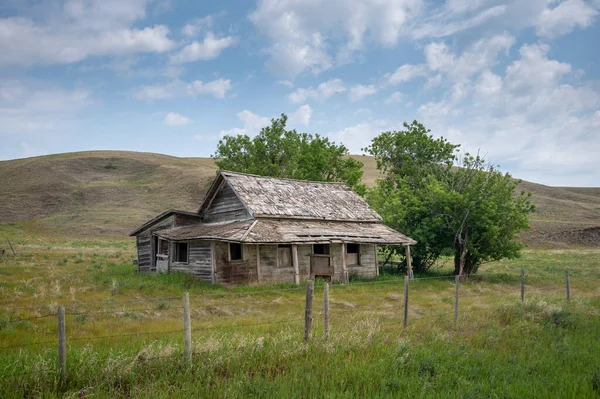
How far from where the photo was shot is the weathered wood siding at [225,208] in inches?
850

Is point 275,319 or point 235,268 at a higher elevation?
point 235,268

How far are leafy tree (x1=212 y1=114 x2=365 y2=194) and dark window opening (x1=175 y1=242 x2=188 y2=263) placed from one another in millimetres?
15415

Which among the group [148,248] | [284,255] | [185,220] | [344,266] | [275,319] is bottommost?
[275,319]

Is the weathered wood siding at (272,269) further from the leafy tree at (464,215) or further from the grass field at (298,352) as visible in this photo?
the leafy tree at (464,215)

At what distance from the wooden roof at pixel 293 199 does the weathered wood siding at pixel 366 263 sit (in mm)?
1756

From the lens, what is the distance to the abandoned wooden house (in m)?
18.9

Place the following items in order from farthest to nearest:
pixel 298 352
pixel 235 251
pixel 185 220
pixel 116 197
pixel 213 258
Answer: pixel 116 197
pixel 185 220
pixel 235 251
pixel 213 258
pixel 298 352

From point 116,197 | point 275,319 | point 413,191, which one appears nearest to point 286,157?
point 413,191

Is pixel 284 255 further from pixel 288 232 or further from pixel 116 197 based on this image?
pixel 116 197

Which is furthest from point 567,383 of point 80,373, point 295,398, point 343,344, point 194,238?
point 194,238

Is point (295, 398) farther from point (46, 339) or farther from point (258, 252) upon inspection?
point (258, 252)

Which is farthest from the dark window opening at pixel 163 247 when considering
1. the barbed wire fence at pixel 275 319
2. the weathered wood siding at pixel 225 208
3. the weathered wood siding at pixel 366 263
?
the weathered wood siding at pixel 366 263

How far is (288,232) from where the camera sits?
62.9 ft

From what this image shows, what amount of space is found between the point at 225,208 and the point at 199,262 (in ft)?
12.5
